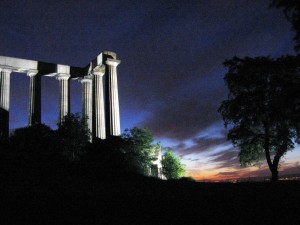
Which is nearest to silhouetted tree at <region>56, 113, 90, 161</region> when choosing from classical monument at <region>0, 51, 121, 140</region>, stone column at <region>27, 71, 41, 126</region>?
classical monument at <region>0, 51, 121, 140</region>

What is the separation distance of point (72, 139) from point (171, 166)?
58617 millimetres

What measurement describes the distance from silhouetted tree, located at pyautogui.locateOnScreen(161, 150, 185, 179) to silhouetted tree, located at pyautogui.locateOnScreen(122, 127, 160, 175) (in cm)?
1859

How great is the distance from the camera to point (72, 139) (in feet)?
129

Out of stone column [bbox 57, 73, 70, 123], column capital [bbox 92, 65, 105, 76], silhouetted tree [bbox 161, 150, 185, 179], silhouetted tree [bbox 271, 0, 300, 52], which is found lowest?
silhouetted tree [bbox 161, 150, 185, 179]

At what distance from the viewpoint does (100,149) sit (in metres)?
44.0

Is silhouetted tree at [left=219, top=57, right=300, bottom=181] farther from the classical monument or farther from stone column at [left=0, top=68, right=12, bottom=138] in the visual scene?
stone column at [left=0, top=68, right=12, bottom=138]

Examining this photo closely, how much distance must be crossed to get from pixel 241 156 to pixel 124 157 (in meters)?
15.7

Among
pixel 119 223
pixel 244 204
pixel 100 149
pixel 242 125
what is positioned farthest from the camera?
pixel 100 149

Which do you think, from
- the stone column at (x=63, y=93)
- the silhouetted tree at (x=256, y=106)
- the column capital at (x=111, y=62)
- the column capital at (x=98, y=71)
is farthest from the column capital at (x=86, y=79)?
the silhouetted tree at (x=256, y=106)

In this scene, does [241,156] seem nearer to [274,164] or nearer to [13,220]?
[274,164]

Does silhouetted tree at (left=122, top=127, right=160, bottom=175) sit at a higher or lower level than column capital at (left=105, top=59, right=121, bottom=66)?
lower

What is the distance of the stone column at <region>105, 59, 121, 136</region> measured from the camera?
4791 cm

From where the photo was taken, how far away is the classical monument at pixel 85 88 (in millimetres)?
48947

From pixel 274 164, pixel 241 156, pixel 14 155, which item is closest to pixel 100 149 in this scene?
pixel 14 155
